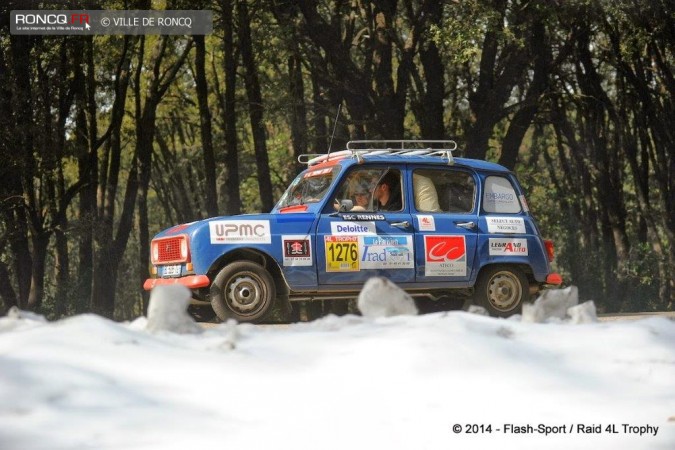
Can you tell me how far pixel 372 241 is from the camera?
12.5 metres

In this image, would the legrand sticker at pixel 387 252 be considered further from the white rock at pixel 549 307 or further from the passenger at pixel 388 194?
the white rock at pixel 549 307

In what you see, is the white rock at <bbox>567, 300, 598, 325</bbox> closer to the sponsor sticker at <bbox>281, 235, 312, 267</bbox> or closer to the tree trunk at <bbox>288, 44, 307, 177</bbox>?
the sponsor sticker at <bbox>281, 235, 312, 267</bbox>

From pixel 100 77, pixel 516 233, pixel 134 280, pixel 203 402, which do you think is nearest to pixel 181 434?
pixel 203 402

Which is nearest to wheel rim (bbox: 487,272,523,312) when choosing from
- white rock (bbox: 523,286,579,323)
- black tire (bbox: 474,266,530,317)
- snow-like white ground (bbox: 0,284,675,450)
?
black tire (bbox: 474,266,530,317)

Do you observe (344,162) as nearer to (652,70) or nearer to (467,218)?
(467,218)

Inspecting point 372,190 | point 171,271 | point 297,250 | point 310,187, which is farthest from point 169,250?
point 372,190

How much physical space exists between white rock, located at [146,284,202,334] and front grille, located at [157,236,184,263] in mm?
6484

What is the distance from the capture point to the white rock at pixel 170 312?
5660 millimetres

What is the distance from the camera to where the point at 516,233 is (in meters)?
13.6

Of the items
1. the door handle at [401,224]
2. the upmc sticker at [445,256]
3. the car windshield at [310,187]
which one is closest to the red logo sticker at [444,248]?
the upmc sticker at [445,256]

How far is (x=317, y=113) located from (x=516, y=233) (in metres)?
11.5

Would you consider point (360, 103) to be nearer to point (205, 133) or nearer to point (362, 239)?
point (205, 133)

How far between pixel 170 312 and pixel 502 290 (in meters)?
8.01

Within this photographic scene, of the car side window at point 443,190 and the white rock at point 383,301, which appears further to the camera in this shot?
the car side window at point 443,190
